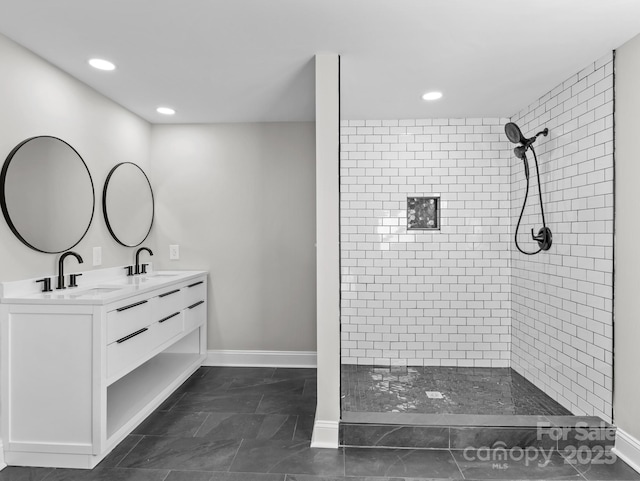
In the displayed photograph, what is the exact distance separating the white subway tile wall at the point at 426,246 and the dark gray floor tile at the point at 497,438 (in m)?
1.29

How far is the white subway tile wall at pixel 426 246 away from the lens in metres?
3.82

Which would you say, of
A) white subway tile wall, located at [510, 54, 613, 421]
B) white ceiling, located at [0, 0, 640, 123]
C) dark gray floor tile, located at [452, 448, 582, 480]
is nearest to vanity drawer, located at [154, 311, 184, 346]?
white ceiling, located at [0, 0, 640, 123]

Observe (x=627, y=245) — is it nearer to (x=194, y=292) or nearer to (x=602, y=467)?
(x=602, y=467)

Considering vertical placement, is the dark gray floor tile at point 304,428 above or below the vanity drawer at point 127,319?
below

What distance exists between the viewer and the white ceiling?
2000mm

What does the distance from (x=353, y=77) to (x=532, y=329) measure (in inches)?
97.9

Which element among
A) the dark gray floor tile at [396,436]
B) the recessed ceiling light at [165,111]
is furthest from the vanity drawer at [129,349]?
the recessed ceiling light at [165,111]

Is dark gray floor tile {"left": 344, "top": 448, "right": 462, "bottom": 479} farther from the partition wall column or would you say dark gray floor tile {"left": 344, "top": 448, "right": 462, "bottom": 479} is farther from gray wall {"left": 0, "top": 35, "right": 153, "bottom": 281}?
gray wall {"left": 0, "top": 35, "right": 153, "bottom": 281}

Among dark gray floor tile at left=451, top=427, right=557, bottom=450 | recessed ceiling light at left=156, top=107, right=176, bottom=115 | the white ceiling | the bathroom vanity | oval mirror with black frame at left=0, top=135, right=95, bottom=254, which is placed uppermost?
recessed ceiling light at left=156, top=107, right=176, bottom=115

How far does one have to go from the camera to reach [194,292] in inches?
147

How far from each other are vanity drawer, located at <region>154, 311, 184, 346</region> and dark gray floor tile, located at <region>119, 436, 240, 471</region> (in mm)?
680

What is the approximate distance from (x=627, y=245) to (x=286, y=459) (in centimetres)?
234

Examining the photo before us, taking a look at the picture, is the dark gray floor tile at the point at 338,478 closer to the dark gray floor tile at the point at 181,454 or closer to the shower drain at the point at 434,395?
the dark gray floor tile at the point at 181,454

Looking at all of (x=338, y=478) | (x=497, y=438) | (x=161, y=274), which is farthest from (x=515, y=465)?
(x=161, y=274)
